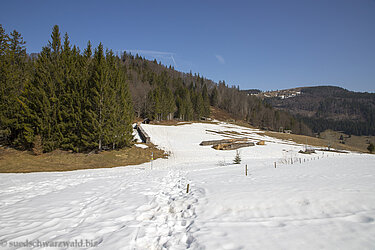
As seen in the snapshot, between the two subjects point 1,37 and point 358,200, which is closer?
point 358,200

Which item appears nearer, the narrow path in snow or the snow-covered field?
the snow-covered field

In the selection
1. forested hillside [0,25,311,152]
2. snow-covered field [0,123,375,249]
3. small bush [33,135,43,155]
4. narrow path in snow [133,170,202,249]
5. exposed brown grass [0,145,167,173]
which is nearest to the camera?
snow-covered field [0,123,375,249]

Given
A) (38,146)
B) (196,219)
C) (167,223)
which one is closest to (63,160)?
(38,146)

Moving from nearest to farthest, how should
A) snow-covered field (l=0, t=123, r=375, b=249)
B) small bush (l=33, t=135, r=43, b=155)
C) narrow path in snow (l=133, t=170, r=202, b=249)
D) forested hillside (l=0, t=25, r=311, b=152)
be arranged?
snow-covered field (l=0, t=123, r=375, b=249)
narrow path in snow (l=133, t=170, r=202, b=249)
small bush (l=33, t=135, r=43, b=155)
forested hillside (l=0, t=25, r=311, b=152)

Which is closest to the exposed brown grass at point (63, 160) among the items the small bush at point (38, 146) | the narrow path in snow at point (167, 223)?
the small bush at point (38, 146)

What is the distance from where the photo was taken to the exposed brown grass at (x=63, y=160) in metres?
15.0

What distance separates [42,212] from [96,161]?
13.7m

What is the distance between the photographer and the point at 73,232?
177 inches

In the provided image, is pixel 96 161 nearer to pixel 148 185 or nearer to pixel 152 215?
pixel 148 185

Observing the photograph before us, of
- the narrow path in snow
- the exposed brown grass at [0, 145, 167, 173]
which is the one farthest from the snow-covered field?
the exposed brown grass at [0, 145, 167, 173]

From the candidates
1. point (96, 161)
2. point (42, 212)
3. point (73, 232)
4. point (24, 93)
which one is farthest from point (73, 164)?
point (73, 232)

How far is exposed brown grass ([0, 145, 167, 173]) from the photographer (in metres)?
15.0

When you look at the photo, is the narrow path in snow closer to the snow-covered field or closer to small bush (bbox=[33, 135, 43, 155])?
the snow-covered field

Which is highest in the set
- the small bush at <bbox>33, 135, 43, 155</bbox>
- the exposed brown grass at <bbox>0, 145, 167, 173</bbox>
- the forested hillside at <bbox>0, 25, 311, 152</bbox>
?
the forested hillside at <bbox>0, 25, 311, 152</bbox>
